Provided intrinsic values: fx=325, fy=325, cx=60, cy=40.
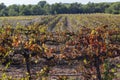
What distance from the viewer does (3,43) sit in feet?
45.9

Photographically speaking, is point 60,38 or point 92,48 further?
point 60,38

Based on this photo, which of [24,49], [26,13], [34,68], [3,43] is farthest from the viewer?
[26,13]

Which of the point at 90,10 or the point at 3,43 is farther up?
the point at 3,43

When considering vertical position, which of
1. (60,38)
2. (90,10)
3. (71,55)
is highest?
(71,55)

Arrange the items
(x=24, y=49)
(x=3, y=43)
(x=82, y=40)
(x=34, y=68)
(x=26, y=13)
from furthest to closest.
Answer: (x=26, y=13) < (x=34, y=68) < (x=3, y=43) < (x=82, y=40) < (x=24, y=49)

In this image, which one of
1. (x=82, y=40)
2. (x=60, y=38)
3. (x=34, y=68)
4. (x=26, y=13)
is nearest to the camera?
(x=82, y=40)

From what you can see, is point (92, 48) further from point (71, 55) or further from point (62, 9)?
point (62, 9)

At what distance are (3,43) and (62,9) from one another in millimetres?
102357

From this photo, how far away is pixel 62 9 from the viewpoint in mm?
115688

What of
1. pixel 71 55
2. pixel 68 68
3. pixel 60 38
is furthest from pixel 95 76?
pixel 60 38

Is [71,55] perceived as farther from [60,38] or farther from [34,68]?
[60,38]

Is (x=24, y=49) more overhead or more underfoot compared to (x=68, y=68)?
more overhead

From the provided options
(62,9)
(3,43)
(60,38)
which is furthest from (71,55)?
(62,9)

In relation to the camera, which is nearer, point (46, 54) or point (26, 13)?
point (46, 54)
